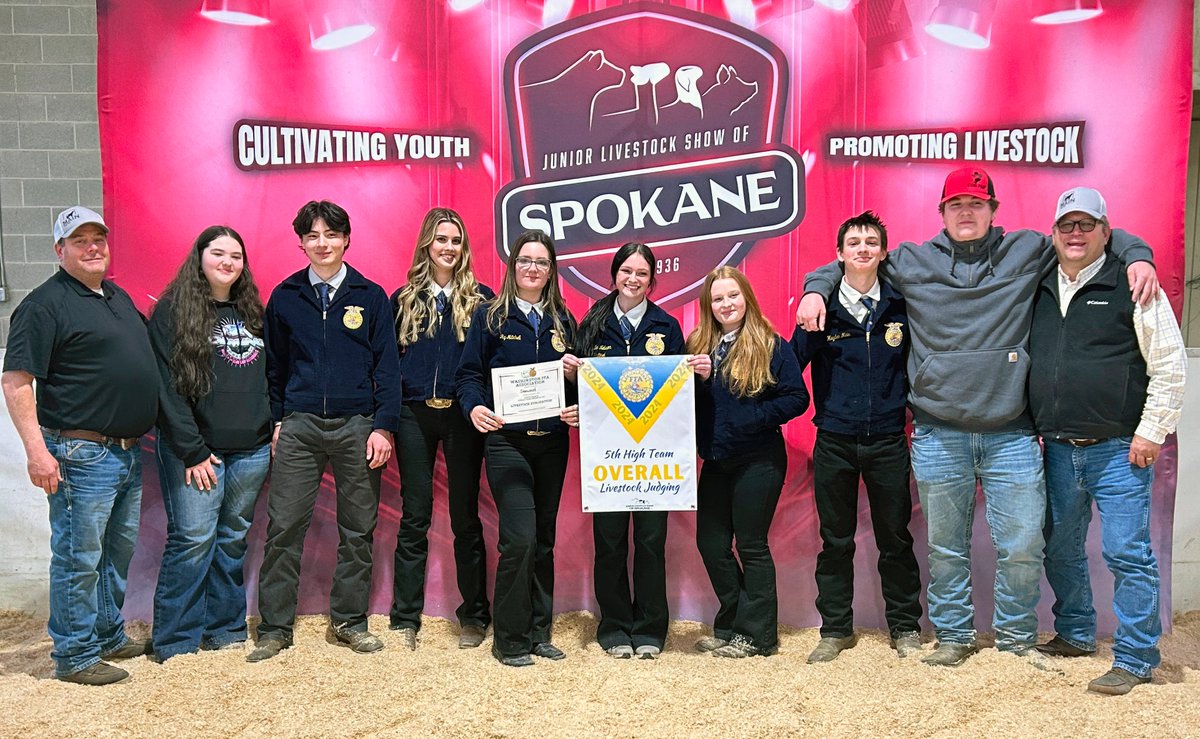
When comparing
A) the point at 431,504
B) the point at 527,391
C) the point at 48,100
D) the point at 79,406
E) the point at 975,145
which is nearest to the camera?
the point at 79,406

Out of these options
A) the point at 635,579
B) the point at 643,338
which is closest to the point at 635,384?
the point at 643,338

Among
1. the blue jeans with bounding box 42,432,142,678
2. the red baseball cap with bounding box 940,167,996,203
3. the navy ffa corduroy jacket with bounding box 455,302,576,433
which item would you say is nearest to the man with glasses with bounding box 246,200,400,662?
the navy ffa corduroy jacket with bounding box 455,302,576,433

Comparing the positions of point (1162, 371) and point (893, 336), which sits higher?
point (893, 336)

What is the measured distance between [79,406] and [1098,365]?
12.1ft

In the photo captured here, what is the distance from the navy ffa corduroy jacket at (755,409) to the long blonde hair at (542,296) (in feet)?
2.13

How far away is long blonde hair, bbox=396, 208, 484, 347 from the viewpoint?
3.49 m

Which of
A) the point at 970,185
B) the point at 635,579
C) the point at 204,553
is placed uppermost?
the point at 970,185

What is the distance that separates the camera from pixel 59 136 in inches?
175

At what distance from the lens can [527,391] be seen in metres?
3.27

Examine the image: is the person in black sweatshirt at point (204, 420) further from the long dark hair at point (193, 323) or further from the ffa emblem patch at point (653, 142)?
the ffa emblem patch at point (653, 142)

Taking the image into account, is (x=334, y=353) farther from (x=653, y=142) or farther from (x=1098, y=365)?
(x=1098, y=365)

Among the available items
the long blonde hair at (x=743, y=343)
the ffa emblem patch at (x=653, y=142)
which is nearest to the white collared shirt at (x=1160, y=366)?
the long blonde hair at (x=743, y=343)

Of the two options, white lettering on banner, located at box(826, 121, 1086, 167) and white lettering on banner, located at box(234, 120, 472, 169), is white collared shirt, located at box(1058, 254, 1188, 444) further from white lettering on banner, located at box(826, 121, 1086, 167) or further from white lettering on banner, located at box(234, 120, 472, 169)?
white lettering on banner, located at box(234, 120, 472, 169)

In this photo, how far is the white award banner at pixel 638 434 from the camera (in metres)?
3.34
